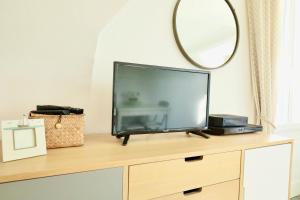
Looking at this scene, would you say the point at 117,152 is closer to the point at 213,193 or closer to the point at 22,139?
the point at 22,139

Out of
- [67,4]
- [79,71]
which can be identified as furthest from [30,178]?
[67,4]

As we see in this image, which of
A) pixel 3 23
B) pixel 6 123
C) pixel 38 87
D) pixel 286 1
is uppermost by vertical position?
pixel 286 1

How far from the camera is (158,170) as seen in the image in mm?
1029

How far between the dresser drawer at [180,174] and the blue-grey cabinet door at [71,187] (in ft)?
0.26

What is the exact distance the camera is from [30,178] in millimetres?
769

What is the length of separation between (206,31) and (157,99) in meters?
0.85

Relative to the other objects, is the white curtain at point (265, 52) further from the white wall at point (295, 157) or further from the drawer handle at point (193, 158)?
the drawer handle at point (193, 158)

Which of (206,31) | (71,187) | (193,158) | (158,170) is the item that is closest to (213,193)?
(193,158)

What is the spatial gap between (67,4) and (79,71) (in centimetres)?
35

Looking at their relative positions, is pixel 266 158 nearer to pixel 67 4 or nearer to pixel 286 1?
pixel 67 4

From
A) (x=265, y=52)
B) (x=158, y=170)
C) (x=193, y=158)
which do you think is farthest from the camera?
(x=265, y=52)

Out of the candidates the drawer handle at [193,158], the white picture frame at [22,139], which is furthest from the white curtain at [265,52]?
the white picture frame at [22,139]

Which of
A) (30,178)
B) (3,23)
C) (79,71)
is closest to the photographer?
(30,178)

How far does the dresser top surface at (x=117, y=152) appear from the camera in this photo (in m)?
0.80
